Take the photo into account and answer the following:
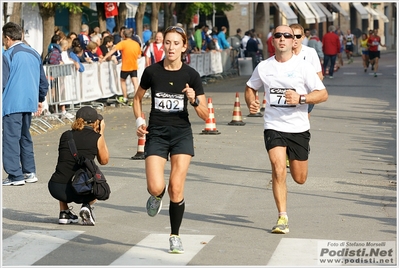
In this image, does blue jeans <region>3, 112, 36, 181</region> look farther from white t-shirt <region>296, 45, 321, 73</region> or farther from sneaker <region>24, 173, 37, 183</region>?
white t-shirt <region>296, 45, 321, 73</region>

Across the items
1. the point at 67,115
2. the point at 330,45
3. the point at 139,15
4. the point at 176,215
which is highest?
the point at 139,15

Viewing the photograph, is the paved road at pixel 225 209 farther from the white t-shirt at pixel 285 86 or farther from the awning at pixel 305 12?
the awning at pixel 305 12

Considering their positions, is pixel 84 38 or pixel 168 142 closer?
pixel 168 142

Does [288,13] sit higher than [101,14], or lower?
lower

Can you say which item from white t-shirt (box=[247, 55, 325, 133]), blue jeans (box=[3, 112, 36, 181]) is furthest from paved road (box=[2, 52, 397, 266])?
white t-shirt (box=[247, 55, 325, 133])

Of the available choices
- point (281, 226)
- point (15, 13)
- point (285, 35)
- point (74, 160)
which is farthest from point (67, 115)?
point (281, 226)

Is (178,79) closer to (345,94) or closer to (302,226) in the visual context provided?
(302,226)

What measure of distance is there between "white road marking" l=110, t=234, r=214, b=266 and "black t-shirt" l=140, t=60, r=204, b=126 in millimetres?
1042

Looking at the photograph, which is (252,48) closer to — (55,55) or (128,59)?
(128,59)

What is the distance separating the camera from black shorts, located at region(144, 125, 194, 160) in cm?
805

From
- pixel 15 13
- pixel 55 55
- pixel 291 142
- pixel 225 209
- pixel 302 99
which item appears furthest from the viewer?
pixel 15 13

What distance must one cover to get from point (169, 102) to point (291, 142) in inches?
61.8

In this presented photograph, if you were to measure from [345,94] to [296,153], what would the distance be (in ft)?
63.6

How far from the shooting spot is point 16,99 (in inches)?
477
